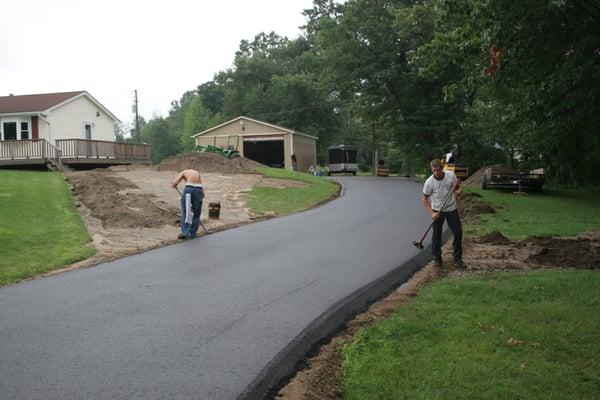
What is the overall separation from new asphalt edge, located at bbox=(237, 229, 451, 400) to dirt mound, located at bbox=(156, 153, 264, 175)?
2025 centimetres

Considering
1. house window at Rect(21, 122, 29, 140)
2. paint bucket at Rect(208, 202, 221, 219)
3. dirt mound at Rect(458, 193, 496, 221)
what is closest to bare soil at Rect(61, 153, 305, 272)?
paint bucket at Rect(208, 202, 221, 219)

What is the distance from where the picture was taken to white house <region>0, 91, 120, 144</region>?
105 ft

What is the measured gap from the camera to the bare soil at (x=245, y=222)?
17.0 ft

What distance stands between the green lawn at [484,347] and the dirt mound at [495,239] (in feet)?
12.5

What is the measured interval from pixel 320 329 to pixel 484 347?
164 centimetres

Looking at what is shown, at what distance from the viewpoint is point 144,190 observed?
63.0 ft

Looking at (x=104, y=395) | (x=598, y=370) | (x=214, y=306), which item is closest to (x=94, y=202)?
(x=214, y=306)

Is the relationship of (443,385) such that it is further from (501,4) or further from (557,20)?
(557,20)

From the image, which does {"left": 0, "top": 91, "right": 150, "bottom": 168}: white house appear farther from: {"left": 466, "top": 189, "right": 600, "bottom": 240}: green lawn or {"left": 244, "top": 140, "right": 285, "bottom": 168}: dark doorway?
{"left": 466, "top": 189, "right": 600, "bottom": 240}: green lawn

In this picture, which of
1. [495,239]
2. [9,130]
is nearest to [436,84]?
[9,130]

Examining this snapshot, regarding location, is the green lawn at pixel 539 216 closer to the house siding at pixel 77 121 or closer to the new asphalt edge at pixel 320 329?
the new asphalt edge at pixel 320 329

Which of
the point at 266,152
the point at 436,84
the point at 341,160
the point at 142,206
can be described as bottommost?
the point at 142,206

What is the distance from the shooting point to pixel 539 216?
15148 millimetres

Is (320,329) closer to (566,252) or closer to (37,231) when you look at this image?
(566,252)
